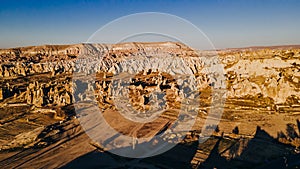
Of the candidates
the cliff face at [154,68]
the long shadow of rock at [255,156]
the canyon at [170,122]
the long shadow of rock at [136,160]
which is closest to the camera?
the long shadow of rock at [255,156]

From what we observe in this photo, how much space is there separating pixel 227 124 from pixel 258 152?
6.47 m

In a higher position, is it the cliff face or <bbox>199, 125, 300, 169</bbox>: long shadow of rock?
the cliff face

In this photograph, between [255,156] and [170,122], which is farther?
[170,122]

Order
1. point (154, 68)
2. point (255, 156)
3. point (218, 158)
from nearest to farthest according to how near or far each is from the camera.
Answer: point (218, 158) < point (255, 156) < point (154, 68)

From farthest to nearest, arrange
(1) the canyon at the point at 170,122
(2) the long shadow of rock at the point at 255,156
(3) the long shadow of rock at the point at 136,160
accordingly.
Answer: (1) the canyon at the point at 170,122 < (3) the long shadow of rock at the point at 136,160 < (2) the long shadow of rock at the point at 255,156

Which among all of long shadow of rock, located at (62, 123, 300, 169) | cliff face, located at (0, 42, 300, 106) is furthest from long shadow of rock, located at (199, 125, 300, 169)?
cliff face, located at (0, 42, 300, 106)

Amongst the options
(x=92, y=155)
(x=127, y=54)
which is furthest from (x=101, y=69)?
(x=92, y=155)

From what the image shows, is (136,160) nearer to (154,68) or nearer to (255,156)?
(255,156)

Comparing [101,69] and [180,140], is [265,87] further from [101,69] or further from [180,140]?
[101,69]

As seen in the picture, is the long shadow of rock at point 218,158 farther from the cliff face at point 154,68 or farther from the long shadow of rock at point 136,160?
the cliff face at point 154,68

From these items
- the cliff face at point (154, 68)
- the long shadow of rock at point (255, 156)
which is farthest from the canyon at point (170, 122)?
the cliff face at point (154, 68)

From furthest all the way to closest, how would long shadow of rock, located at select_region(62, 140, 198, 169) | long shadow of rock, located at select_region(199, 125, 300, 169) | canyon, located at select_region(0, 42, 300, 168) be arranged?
canyon, located at select_region(0, 42, 300, 168)
long shadow of rock, located at select_region(62, 140, 198, 169)
long shadow of rock, located at select_region(199, 125, 300, 169)

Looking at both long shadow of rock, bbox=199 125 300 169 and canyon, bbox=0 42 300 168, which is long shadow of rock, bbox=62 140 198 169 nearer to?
canyon, bbox=0 42 300 168

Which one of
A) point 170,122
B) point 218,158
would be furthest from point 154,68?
point 218,158
